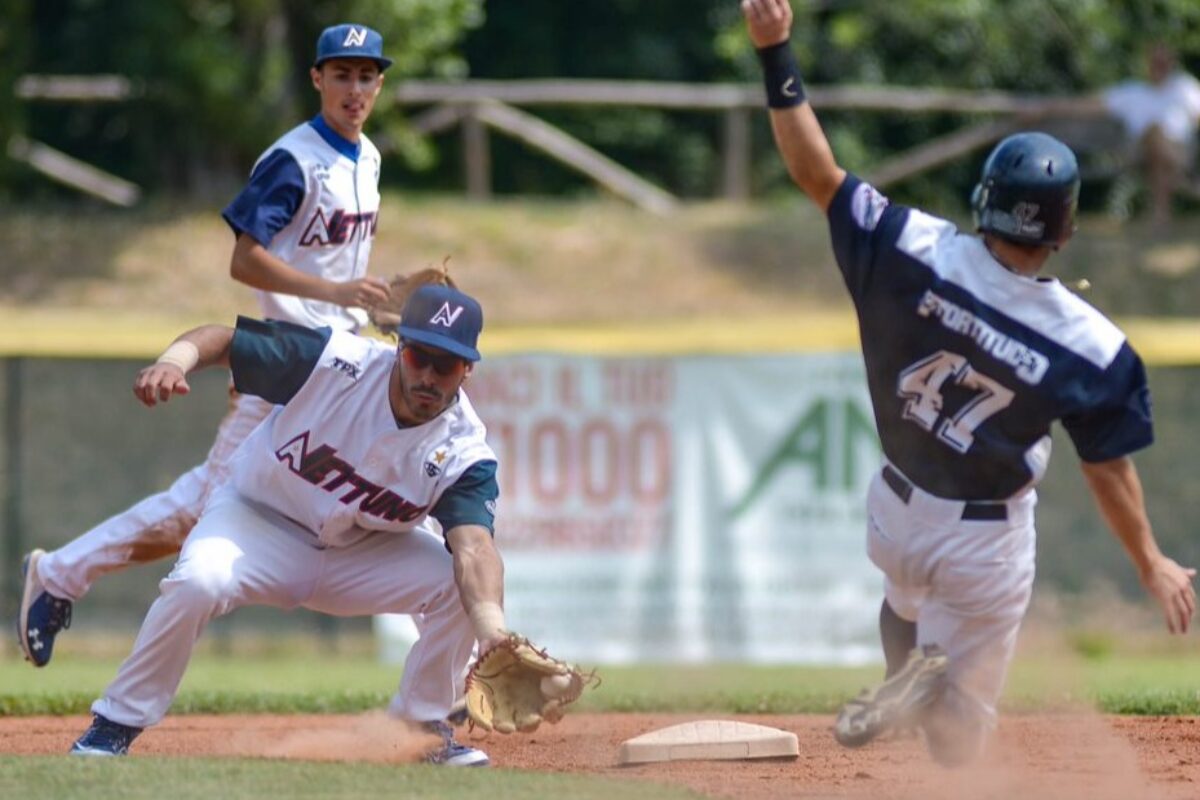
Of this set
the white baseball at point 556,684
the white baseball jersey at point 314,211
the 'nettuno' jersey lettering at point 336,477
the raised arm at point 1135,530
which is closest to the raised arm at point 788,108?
the raised arm at point 1135,530

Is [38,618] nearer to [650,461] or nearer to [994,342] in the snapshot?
[994,342]

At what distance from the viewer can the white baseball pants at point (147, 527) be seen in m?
7.32

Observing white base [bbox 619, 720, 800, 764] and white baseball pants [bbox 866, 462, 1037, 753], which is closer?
white baseball pants [bbox 866, 462, 1037, 753]

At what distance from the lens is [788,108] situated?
5.52 metres

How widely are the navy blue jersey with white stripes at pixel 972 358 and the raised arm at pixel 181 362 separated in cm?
190

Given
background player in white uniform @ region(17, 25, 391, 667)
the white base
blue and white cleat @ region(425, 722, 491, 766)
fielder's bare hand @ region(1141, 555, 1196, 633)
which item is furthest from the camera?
background player in white uniform @ region(17, 25, 391, 667)

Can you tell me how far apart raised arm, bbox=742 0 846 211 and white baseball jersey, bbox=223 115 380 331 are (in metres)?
2.19

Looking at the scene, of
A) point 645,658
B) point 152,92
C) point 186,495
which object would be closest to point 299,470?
point 186,495

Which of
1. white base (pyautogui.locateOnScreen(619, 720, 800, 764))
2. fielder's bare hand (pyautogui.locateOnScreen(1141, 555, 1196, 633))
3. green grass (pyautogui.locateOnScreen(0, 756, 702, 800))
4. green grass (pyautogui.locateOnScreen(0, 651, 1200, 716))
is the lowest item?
green grass (pyautogui.locateOnScreen(0, 756, 702, 800))

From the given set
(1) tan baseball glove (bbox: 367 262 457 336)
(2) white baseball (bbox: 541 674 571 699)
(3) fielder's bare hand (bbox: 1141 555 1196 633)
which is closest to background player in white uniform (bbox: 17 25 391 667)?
(1) tan baseball glove (bbox: 367 262 457 336)

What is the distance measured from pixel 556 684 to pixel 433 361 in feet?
3.30

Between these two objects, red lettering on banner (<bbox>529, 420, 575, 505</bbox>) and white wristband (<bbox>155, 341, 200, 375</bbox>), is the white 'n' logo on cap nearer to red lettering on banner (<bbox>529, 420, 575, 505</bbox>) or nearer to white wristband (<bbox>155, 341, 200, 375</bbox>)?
white wristband (<bbox>155, 341, 200, 375</bbox>)

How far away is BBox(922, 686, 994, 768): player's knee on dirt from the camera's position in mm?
5582

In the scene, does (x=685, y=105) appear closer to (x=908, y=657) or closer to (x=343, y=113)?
(x=343, y=113)
